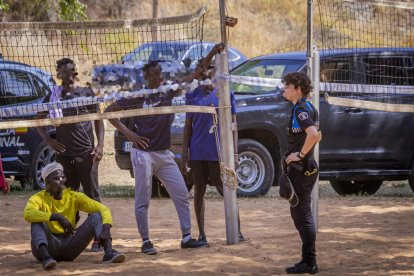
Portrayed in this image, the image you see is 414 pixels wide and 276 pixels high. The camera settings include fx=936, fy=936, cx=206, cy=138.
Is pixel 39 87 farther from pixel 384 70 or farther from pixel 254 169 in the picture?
pixel 384 70

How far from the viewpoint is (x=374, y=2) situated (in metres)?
9.99

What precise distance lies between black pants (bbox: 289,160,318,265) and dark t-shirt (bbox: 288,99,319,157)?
20cm

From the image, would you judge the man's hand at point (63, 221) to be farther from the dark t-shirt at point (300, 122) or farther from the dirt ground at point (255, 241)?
the dark t-shirt at point (300, 122)

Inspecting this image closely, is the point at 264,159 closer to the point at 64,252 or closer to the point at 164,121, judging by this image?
the point at 164,121

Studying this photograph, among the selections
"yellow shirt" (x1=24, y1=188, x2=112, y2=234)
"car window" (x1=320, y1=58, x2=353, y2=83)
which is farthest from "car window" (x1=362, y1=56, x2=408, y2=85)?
"yellow shirt" (x1=24, y1=188, x2=112, y2=234)

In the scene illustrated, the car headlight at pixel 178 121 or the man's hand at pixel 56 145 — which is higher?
the car headlight at pixel 178 121

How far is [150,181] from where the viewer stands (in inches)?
344

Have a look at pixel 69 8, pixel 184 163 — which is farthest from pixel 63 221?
pixel 69 8

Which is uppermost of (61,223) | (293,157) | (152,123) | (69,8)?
(69,8)

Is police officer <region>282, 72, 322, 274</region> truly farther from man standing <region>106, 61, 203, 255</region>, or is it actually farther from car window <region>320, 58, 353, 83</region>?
car window <region>320, 58, 353, 83</region>

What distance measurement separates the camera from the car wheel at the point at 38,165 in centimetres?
1380

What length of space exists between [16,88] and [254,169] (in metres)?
3.48

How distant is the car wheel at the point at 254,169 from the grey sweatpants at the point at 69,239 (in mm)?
4730

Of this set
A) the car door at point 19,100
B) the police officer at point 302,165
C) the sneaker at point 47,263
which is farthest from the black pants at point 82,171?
the car door at point 19,100
